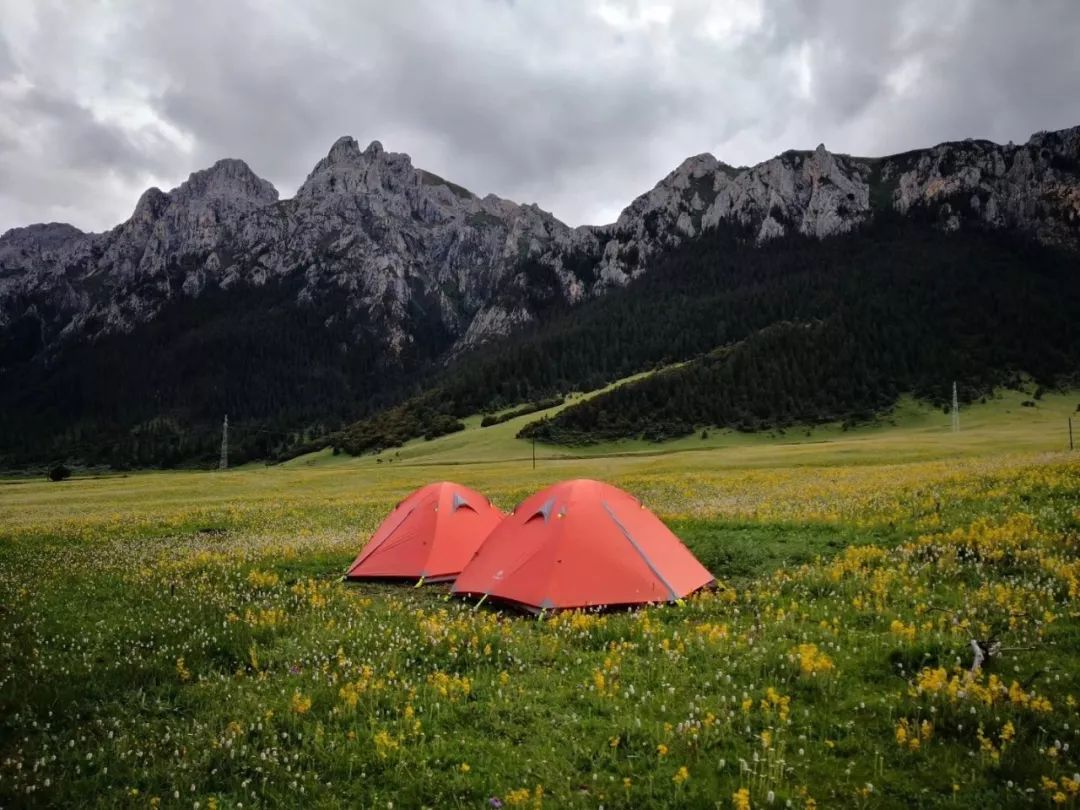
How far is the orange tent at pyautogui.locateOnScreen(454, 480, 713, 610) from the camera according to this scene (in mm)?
11656

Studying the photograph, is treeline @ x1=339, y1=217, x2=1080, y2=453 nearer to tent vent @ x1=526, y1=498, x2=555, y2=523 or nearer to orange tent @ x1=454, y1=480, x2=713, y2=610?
orange tent @ x1=454, y1=480, x2=713, y2=610

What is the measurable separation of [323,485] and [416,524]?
4396 centimetres

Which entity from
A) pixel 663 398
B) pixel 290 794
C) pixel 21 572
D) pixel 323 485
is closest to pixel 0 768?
pixel 290 794

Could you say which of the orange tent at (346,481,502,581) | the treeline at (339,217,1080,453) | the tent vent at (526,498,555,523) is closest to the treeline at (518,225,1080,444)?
the treeline at (339,217,1080,453)

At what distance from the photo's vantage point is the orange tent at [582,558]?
1166 centimetres

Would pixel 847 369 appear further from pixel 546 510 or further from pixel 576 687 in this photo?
pixel 576 687

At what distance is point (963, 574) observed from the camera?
36.5 ft

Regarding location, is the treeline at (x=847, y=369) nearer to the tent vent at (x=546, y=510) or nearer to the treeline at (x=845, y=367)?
the treeline at (x=845, y=367)

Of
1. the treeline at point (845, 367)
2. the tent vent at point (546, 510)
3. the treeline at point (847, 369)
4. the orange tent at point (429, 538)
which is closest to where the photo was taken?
the tent vent at point (546, 510)

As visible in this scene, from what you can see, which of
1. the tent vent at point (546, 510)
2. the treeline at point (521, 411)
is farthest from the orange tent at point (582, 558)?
the treeline at point (521, 411)

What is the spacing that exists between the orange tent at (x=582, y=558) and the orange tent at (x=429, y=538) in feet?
6.73

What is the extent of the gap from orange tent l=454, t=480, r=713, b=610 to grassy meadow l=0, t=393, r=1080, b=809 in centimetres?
63

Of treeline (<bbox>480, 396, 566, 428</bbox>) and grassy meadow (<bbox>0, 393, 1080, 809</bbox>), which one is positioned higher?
treeline (<bbox>480, 396, 566, 428</bbox>)

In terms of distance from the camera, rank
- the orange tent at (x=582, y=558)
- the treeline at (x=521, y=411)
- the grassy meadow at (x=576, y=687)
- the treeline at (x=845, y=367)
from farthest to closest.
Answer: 1. the treeline at (x=521, y=411)
2. the treeline at (x=845, y=367)
3. the orange tent at (x=582, y=558)
4. the grassy meadow at (x=576, y=687)
